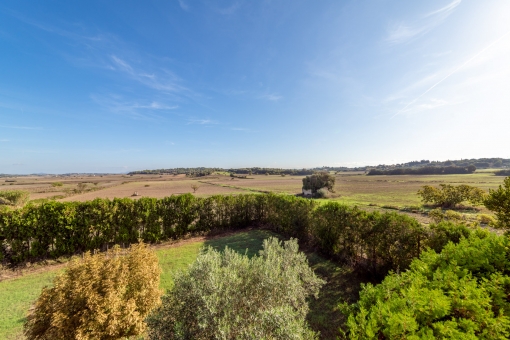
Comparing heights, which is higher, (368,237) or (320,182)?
(368,237)

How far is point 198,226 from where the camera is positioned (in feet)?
54.7

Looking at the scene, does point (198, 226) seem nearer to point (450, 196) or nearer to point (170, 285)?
point (170, 285)

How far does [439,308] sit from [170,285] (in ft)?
32.0

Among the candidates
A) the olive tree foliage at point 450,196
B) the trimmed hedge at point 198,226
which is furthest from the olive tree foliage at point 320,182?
the trimmed hedge at point 198,226

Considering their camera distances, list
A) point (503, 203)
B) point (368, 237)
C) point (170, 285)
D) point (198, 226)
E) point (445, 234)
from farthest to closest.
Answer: point (198, 226) < point (368, 237) < point (170, 285) < point (445, 234) < point (503, 203)

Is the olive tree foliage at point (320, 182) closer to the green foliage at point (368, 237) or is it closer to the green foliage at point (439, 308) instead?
the green foliage at point (368, 237)

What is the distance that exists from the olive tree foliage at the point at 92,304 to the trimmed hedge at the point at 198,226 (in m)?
9.07

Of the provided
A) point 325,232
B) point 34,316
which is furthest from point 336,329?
point 34,316

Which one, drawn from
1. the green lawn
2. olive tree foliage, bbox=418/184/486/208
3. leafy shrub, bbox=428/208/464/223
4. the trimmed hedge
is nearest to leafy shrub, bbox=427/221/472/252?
the trimmed hedge

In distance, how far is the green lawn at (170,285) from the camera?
6.87 m

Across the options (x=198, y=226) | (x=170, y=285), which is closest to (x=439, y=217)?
(x=170, y=285)

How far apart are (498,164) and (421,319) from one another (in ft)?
763

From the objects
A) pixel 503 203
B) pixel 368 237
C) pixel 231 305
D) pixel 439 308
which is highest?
pixel 503 203

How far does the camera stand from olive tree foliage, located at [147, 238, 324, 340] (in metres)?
3.59
